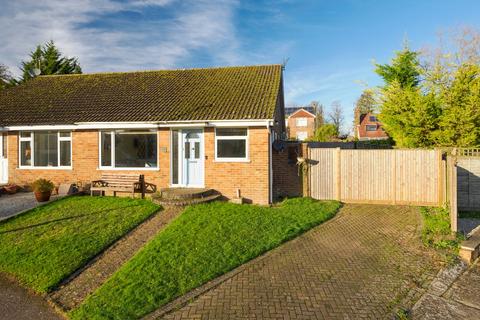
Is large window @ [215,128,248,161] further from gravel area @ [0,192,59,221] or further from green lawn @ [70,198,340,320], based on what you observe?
gravel area @ [0,192,59,221]

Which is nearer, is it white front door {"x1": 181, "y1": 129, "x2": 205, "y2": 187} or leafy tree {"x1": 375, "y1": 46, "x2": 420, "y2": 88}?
white front door {"x1": 181, "y1": 129, "x2": 205, "y2": 187}

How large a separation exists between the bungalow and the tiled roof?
0.16 feet

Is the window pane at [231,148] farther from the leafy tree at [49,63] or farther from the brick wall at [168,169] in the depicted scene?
the leafy tree at [49,63]

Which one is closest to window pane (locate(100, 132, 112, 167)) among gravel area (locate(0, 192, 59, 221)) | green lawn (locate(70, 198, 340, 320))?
gravel area (locate(0, 192, 59, 221))

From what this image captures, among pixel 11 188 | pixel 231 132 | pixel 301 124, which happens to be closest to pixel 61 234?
pixel 231 132

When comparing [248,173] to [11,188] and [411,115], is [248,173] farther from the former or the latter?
[11,188]

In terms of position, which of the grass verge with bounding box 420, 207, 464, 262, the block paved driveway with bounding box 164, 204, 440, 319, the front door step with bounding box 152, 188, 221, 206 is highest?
the front door step with bounding box 152, 188, 221, 206

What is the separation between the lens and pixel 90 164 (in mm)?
13305

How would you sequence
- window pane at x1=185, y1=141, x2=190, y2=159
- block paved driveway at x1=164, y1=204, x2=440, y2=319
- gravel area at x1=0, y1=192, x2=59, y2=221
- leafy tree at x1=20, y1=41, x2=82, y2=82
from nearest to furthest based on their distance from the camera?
block paved driveway at x1=164, y1=204, x2=440, y2=319, gravel area at x1=0, y1=192, x2=59, y2=221, window pane at x1=185, y1=141, x2=190, y2=159, leafy tree at x1=20, y1=41, x2=82, y2=82

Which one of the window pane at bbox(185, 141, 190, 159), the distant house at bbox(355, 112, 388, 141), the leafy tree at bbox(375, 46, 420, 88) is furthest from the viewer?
the distant house at bbox(355, 112, 388, 141)

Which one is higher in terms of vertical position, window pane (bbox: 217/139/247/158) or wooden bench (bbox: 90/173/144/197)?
window pane (bbox: 217/139/247/158)

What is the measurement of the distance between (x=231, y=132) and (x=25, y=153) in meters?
9.42

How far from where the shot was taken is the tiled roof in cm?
1271

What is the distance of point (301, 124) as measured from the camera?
62250 millimetres
